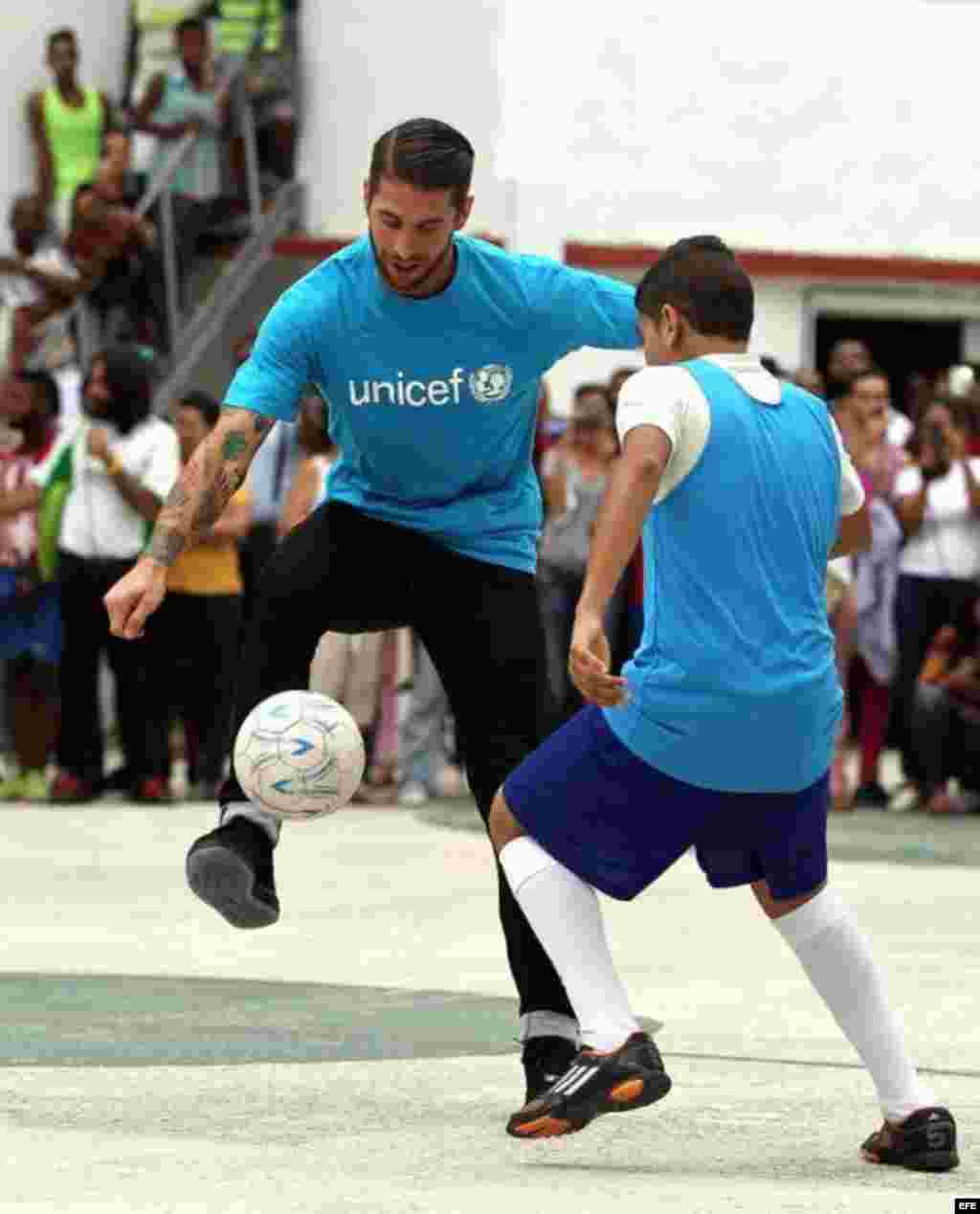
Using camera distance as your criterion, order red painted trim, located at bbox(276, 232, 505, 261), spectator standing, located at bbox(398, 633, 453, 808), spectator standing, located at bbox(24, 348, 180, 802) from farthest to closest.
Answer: red painted trim, located at bbox(276, 232, 505, 261) → spectator standing, located at bbox(398, 633, 453, 808) → spectator standing, located at bbox(24, 348, 180, 802)

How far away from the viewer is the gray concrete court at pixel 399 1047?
6.63m

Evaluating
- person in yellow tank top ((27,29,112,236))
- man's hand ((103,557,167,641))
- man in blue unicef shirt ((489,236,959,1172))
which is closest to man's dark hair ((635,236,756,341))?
man in blue unicef shirt ((489,236,959,1172))

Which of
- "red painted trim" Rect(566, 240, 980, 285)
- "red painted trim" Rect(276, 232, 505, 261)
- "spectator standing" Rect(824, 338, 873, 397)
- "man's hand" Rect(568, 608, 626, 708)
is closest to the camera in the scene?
"man's hand" Rect(568, 608, 626, 708)

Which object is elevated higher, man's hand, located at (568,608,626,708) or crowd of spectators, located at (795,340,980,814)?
man's hand, located at (568,608,626,708)

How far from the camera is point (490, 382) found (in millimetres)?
7699

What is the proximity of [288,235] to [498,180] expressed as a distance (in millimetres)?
1659

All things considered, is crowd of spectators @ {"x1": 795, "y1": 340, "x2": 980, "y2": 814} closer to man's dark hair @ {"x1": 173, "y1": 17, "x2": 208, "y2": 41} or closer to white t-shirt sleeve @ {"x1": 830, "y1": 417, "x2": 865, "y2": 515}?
man's dark hair @ {"x1": 173, "y1": 17, "x2": 208, "y2": 41}

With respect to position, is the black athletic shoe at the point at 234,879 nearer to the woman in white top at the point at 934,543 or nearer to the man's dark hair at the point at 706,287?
the man's dark hair at the point at 706,287

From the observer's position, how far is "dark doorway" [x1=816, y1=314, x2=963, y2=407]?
24.0 m

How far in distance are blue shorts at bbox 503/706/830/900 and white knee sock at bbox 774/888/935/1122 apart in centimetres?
7

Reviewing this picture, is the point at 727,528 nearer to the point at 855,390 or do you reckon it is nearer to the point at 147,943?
the point at 147,943

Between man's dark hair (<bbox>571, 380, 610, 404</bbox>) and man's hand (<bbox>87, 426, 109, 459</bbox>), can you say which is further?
man's dark hair (<bbox>571, 380, 610, 404</bbox>)

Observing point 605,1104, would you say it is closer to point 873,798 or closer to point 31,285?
point 873,798

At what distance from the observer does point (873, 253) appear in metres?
23.5
